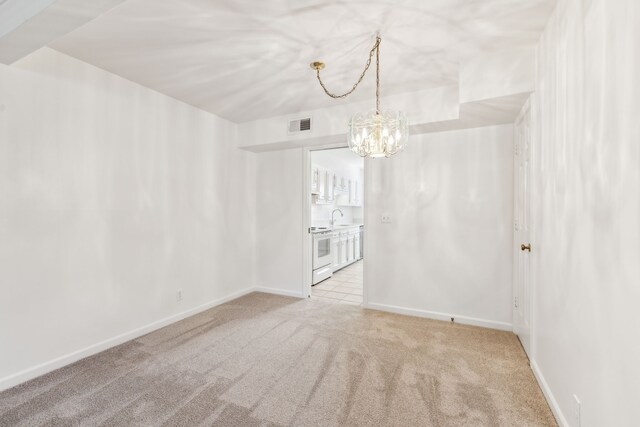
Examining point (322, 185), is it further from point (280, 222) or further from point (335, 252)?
point (280, 222)

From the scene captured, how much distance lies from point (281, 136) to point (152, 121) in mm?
1519

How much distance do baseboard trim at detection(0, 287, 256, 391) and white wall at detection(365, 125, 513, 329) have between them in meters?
2.31

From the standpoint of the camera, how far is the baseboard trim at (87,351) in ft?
7.04

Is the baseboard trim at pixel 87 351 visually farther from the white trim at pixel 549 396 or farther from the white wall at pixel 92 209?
the white trim at pixel 549 396

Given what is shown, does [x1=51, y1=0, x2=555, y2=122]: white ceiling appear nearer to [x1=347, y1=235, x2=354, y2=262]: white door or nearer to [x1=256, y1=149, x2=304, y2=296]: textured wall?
[x1=256, y1=149, x2=304, y2=296]: textured wall

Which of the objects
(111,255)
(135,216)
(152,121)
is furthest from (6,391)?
(152,121)

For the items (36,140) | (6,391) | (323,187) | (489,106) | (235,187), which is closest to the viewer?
(6,391)

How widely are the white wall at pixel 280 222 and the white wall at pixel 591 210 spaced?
296 centimetres

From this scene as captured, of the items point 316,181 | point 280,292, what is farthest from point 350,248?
point 280,292

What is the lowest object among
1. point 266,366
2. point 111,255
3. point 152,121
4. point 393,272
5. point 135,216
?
point 266,366

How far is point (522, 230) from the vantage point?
2787mm

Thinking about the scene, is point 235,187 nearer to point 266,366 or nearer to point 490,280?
point 266,366

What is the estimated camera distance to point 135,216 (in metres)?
2.96

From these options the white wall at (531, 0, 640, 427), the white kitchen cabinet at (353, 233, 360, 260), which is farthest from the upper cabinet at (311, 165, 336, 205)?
the white wall at (531, 0, 640, 427)
